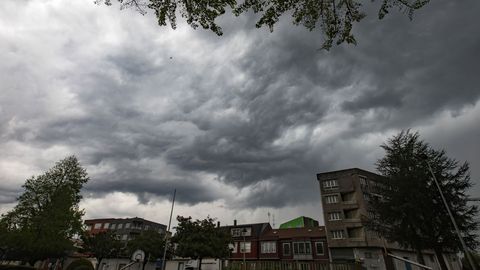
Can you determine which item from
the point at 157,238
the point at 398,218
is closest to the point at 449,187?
the point at 398,218

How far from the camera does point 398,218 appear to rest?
27172 mm

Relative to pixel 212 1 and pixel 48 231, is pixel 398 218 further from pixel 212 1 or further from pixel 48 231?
pixel 48 231

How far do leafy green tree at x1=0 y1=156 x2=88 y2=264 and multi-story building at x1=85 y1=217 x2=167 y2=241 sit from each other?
2064 inches

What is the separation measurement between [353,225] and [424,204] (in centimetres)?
2486

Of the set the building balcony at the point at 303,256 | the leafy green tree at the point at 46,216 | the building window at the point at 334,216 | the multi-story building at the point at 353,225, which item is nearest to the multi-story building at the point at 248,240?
the building balcony at the point at 303,256

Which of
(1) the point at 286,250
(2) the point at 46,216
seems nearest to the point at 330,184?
(1) the point at 286,250

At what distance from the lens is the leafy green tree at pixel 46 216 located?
28.6m

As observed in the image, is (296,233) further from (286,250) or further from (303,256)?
(303,256)

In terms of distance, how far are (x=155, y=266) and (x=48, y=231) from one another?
38362 millimetres

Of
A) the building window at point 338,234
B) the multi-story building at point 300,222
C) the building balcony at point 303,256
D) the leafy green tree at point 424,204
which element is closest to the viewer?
the leafy green tree at point 424,204

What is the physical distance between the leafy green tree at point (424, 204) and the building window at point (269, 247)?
97.1ft

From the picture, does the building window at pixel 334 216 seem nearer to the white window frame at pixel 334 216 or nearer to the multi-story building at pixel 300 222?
the white window frame at pixel 334 216

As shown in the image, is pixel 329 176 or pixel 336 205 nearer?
pixel 336 205

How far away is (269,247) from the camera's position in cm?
5434
